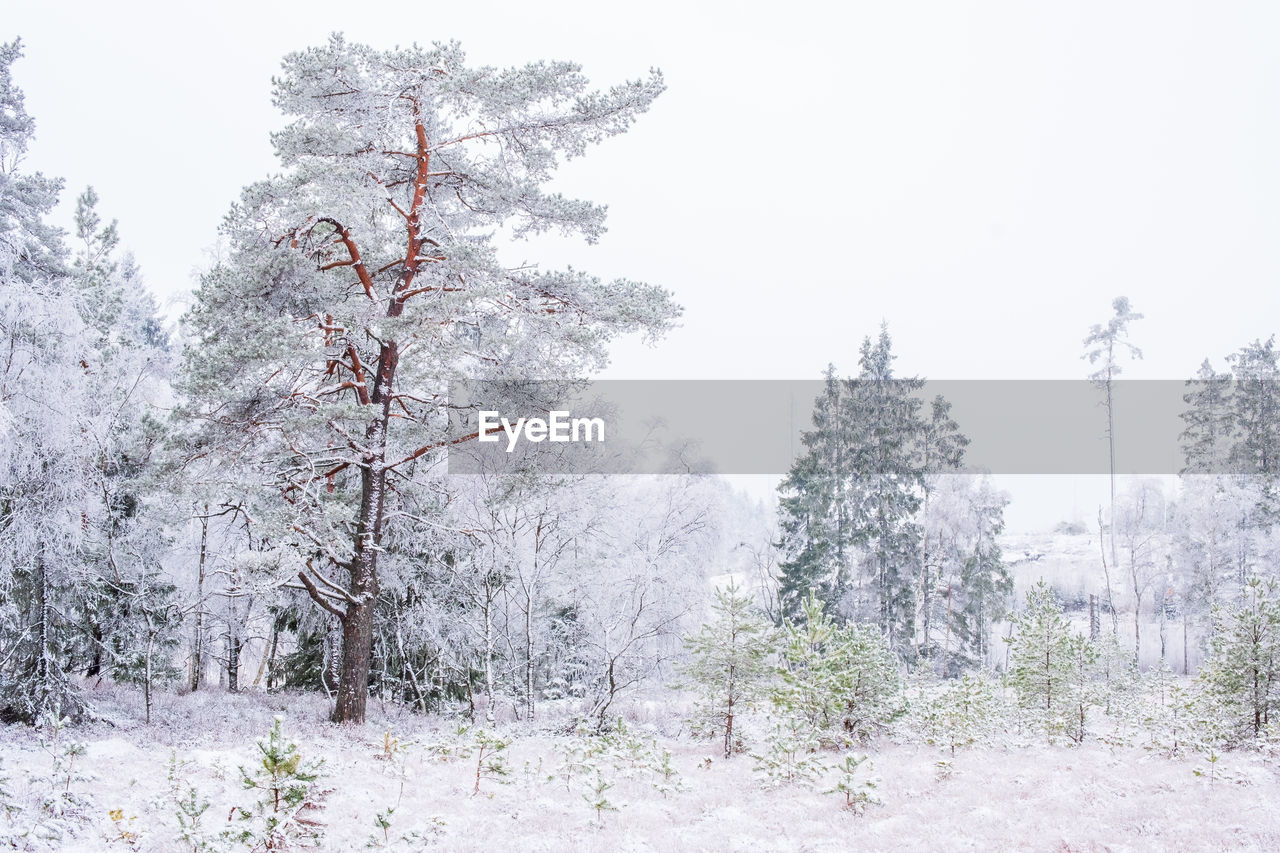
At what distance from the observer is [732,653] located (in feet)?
37.1

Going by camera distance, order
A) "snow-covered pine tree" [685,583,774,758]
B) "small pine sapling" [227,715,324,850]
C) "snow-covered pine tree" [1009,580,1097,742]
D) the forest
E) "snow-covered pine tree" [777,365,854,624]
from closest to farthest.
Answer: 1. "small pine sapling" [227,715,324,850]
2. the forest
3. "snow-covered pine tree" [685,583,774,758]
4. "snow-covered pine tree" [1009,580,1097,742]
5. "snow-covered pine tree" [777,365,854,624]

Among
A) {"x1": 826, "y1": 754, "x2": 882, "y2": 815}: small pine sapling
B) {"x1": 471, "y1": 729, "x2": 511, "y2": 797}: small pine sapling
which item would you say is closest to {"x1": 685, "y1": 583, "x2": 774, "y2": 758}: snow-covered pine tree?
{"x1": 826, "y1": 754, "x2": 882, "y2": 815}: small pine sapling

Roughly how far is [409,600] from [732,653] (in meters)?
9.52

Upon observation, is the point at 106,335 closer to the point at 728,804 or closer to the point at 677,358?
the point at 728,804

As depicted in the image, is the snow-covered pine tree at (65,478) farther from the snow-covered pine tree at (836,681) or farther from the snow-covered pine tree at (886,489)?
the snow-covered pine tree at (886,489)

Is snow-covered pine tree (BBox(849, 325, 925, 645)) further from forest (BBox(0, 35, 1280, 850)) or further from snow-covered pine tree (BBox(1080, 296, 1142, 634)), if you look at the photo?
forest (BBox(0, 35, 1280, 850))

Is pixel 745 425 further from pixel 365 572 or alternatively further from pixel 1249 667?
pixel 365 572

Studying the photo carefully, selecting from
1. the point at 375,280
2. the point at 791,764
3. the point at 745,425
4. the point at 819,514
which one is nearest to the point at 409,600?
the point at 375,280

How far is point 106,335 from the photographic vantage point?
13812 mm

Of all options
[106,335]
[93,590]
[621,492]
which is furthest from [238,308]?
[621,492]

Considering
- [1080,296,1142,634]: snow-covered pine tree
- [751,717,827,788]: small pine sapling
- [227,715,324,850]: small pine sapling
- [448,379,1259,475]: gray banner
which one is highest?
[1080,296,1142,634]: snow-covered pine tree

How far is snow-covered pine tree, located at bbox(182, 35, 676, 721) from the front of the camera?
10016mm

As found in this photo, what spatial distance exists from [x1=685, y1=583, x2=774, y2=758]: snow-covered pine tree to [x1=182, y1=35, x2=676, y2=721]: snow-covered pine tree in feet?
15.4

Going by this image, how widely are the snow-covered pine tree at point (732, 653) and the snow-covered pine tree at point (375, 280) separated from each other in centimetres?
469
